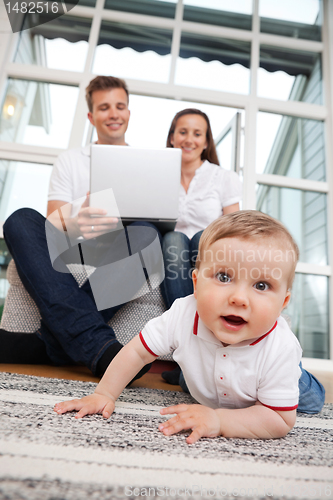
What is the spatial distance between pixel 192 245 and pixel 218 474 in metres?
0.78

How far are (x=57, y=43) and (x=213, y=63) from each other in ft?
3.69

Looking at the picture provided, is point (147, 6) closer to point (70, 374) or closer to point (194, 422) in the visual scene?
point (70, 374)

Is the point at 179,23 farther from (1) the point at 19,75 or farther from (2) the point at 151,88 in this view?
(1) the point at 19,75

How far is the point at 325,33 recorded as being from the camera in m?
2.63

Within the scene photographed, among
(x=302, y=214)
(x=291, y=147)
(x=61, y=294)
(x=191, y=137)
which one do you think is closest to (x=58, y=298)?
(x=61, y=294)

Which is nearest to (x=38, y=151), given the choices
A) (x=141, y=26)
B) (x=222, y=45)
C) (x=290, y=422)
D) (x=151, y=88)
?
(x=151, y=88)

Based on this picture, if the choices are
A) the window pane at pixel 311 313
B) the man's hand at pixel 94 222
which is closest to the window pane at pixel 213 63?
the window pane at pixel 311 313

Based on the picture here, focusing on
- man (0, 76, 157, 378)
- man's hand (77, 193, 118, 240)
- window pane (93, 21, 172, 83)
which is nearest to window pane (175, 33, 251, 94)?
window pane (93, 21, 172, 83)

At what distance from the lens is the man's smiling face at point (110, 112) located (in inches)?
59.6

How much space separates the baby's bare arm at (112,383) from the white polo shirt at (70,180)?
0.88m

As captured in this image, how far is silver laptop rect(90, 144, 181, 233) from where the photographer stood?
101cm

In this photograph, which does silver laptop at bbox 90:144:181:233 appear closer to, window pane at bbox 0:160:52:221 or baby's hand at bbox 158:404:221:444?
baby's hand at bbox 158:404:221:444

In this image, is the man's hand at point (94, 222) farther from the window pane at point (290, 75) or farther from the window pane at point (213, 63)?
the window pane at point (290, 75)

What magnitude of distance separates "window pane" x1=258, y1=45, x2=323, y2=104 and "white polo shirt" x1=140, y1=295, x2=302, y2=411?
7.81 ft
